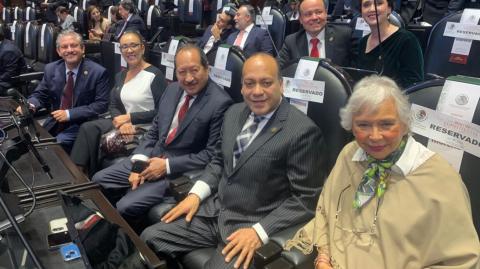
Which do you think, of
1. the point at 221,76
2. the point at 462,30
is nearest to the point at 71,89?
the point at 221,76

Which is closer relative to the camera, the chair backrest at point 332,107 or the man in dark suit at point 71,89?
the chair backrest at point 332,107

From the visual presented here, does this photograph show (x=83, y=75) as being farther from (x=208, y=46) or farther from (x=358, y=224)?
(x=358, y=224)

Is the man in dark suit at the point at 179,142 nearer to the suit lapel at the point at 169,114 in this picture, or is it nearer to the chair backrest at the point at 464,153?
the suit lapel at the point at 169,114

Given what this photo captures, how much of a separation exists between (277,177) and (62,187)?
864mm

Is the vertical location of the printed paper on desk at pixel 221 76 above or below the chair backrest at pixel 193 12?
below

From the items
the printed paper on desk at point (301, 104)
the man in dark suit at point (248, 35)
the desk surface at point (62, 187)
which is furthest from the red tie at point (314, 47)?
the desk surface at point (62, 187)

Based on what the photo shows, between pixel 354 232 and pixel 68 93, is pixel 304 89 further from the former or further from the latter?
pixel 68 93

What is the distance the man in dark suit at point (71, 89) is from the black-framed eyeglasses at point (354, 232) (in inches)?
84.6

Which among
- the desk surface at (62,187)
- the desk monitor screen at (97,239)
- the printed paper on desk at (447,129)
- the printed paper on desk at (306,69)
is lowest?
the desk surface at (62,187)

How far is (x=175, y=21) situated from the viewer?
6.31 meters

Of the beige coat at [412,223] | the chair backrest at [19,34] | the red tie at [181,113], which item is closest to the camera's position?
the beige coat at [412,223]

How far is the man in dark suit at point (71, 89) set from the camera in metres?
2.98

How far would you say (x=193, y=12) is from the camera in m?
6.66

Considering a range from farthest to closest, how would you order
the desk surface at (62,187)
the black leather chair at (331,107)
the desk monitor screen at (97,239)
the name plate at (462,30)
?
1. the name plate at (462,30)
2. the black leather chair at (331,107)
3. the desk surface at (62,187)
4. the desk monitor screen at (97,239)
